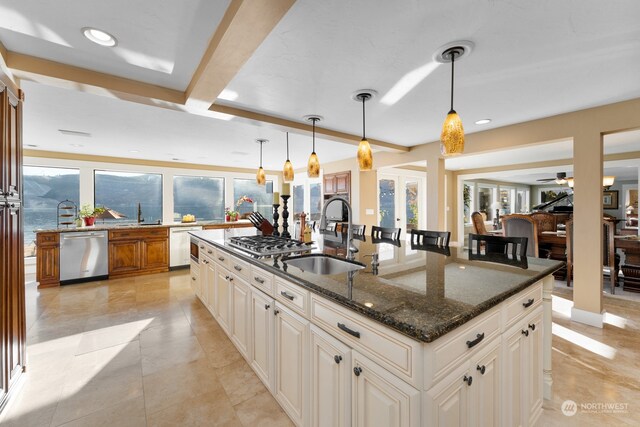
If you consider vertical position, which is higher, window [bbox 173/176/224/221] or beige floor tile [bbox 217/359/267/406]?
window [bbox 173/176/224/221]

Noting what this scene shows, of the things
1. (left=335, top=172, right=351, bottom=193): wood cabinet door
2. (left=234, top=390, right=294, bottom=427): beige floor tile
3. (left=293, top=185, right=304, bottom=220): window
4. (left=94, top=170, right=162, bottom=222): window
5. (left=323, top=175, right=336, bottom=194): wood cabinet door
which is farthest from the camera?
(left=293, top=185, right=304, bottom=220): window

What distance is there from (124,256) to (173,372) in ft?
12.1

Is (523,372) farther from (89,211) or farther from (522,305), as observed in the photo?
(89,211)

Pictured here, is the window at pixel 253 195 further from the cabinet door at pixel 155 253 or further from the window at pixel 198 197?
the cabinet door at pixel 155 253

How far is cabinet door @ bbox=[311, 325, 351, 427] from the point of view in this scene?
3.78ft

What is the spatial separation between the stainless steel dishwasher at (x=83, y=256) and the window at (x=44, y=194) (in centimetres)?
102

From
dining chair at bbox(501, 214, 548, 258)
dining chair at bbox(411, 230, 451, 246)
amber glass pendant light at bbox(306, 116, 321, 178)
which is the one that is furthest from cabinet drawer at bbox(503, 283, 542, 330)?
dining chair at bbox(501, 214, 548, 258)

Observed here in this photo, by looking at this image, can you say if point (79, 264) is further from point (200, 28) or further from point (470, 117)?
point (470, 117)

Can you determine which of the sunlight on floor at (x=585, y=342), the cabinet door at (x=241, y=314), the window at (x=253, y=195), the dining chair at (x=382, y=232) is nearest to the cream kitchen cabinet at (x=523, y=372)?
the sunlight on floor at (x=585, y=342)

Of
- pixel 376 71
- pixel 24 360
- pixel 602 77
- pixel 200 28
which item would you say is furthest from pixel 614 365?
pixel 24 360

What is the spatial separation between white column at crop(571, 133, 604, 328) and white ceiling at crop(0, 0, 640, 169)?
50 centimetres

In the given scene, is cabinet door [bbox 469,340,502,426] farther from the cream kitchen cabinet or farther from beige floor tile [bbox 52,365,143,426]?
beige floor tile [bbox 52,365,143,426]

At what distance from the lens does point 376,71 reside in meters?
2.08

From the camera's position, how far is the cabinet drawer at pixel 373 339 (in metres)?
0.90
